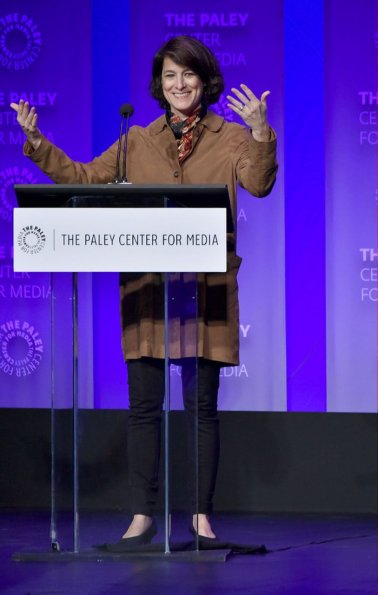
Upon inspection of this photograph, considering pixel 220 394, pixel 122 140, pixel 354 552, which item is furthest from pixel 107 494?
pixel 220 394

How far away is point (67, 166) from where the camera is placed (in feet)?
11.9

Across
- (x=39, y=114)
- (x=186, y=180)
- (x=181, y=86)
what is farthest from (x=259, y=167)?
(x=39, y=114)

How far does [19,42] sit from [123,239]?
2071 millimetres

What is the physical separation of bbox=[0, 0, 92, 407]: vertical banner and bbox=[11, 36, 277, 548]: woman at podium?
1.36 meters

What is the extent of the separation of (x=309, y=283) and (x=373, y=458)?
0.74m

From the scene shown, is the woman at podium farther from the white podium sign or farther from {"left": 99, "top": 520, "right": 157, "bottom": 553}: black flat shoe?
the white podium sign

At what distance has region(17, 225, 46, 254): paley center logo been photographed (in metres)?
3.25

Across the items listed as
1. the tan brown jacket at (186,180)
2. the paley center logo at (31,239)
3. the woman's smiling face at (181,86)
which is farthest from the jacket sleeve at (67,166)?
the paley center logo at (31,239)

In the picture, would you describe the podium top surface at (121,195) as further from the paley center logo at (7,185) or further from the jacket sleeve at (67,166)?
the paley center logo at (7,185)

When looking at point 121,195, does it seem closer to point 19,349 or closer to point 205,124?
point 205,124

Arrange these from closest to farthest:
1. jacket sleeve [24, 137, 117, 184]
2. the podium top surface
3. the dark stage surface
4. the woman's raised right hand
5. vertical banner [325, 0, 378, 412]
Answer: the dark stage surface < the podium top surface < the woman's raised right hand < jacket sleeve [24, 137, 117, 184] < vertical banner [325, 0, 378, 412]

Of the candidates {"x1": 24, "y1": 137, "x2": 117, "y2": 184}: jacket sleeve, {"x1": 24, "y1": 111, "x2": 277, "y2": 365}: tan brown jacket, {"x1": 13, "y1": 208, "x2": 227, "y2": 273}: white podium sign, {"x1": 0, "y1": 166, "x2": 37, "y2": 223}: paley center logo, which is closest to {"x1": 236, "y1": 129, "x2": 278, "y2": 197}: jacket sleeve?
{"x1": 24, "y1": 111, "x2": 277, "y2": 365}: tan brown jacket

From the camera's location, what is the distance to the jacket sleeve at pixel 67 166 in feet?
11.7

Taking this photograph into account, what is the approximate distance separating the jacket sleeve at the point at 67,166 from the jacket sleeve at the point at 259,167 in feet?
1.43
